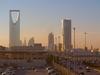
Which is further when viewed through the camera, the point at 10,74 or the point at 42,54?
the point at 42,54

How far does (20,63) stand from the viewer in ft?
323

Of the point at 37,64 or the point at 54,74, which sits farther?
the point at 37,64

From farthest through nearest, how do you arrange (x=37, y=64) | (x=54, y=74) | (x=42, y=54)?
1. (x=42, y=54)
2. (x=37, y=64)
3. (x=54, y=74)

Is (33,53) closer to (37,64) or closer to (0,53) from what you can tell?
(0,53)

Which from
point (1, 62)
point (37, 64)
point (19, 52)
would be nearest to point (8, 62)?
point (1, 62)

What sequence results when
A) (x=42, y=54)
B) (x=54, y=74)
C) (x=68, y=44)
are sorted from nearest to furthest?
(x=54, y=74) < (x=68, y=44) < (x=42, y=54)

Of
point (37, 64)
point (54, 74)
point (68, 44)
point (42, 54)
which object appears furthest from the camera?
point (42, 54)

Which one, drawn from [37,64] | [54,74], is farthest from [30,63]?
[54,74]

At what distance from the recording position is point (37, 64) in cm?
9556

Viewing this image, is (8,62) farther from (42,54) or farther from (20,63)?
(42,54)

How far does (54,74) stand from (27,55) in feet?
280

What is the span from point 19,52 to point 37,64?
125ft

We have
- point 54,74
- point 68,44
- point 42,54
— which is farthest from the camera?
point 42,54

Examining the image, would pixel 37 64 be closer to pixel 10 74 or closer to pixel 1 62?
pixel 1 62
